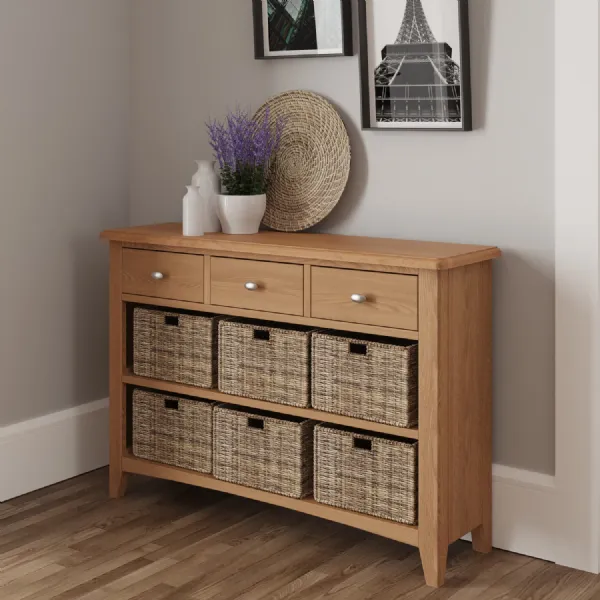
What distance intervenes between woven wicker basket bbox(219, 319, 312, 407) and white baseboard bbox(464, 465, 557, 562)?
25.1 inches

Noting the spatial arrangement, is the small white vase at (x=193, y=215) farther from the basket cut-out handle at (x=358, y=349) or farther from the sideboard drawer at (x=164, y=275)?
the basket cut-out handle at (x=358, y=349)

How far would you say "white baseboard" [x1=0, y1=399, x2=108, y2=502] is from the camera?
11.0 feet

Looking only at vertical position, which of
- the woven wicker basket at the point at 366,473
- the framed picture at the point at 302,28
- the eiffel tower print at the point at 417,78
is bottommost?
the woven wicker basket at the point at 366,473

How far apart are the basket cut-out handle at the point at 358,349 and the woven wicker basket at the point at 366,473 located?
23cm

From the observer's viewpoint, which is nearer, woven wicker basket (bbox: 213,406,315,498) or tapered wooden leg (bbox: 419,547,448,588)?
tapered wooden leg (bbox: 419,547,448,588)

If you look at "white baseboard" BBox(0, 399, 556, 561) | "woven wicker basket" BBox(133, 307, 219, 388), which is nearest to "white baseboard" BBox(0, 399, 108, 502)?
"white baseboard" BBox(0, 399, 556, 561)

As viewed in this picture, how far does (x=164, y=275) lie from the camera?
3.17 meters

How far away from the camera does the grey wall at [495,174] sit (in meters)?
2.79

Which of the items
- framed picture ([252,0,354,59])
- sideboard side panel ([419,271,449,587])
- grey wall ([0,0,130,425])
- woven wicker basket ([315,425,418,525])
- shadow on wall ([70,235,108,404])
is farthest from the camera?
shadow on wall ([70,235,108,404])

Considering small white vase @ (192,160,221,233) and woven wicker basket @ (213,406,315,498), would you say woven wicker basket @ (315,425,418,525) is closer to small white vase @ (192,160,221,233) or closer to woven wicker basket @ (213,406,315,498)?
woven wicker basket @ (213,406,315,498)

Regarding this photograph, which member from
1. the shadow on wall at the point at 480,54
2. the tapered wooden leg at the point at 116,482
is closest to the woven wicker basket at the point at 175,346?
the tapered wooden leg at the point at 116,482

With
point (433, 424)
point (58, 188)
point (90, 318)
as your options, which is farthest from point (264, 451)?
point (58, 188)

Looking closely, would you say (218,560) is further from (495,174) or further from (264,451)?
(495,174)

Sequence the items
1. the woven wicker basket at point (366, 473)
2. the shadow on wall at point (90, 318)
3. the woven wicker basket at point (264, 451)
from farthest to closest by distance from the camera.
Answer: the shadow on wall at point (90, 318)
the woven wicker basket at point (264, 451)
the woven wicker basket at point (366, 473)
